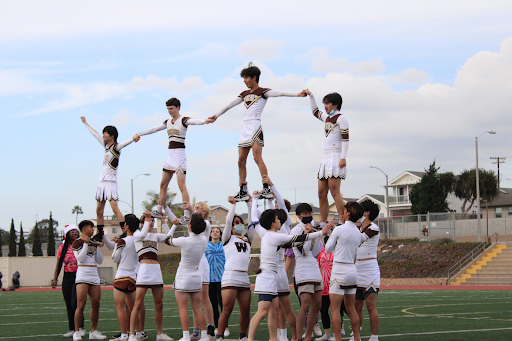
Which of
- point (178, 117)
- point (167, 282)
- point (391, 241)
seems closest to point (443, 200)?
point (391, 241)

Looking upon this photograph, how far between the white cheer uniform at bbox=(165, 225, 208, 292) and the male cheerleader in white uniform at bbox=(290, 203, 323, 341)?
165 cm

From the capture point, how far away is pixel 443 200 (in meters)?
69.1

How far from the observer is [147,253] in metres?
10.7

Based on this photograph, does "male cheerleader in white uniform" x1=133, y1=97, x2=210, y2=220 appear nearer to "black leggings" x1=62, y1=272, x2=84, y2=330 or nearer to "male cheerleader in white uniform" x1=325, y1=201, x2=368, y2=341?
"black leggings" x1=62, y1=272, x2=84, y2=330

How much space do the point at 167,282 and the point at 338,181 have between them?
3786 centimetres

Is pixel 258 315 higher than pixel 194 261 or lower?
lower

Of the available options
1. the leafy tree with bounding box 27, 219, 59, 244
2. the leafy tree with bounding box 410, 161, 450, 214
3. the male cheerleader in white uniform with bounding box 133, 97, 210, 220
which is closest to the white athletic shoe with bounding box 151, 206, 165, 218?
the male cheerleader in white uniform with bounding box 133, 97, 210, 220

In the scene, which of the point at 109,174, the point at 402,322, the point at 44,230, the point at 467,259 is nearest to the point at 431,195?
the point at 467,259

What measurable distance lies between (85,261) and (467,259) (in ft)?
109

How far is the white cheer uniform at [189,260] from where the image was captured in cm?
1000

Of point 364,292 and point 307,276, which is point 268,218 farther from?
point 364,292

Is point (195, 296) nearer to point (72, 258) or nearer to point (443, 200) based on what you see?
point (72, 258)

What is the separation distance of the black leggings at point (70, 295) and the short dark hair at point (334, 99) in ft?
21.0

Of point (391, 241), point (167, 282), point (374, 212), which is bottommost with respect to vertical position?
point (167, 282)
